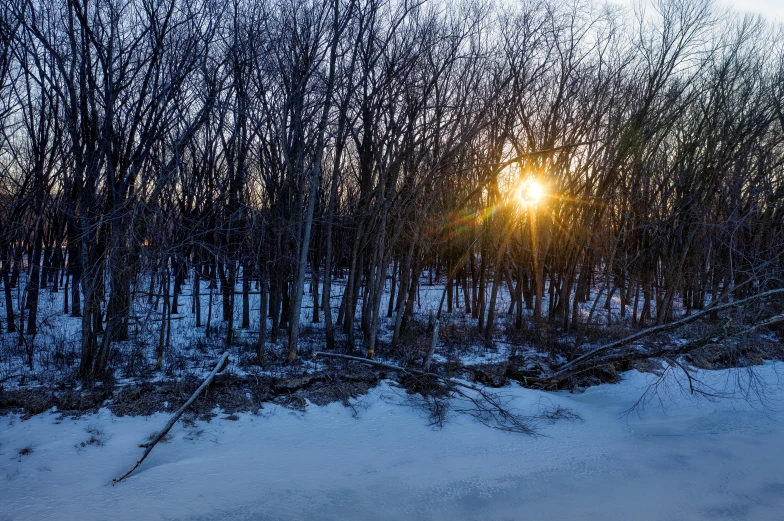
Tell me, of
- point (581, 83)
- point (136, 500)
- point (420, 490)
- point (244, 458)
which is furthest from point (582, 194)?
point (136, 500)

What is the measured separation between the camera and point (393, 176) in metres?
11.3

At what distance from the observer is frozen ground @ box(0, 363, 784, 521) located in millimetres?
6262

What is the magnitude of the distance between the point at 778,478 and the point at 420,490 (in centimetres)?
571

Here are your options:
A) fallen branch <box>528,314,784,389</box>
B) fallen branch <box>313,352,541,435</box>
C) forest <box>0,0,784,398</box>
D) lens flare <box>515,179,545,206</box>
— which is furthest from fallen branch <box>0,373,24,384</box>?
lens flare <box>515,179,545,206</box>

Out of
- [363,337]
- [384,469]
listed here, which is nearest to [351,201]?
[363,337]

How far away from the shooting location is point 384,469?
7406 millimetres

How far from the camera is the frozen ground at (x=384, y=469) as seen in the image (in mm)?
6262

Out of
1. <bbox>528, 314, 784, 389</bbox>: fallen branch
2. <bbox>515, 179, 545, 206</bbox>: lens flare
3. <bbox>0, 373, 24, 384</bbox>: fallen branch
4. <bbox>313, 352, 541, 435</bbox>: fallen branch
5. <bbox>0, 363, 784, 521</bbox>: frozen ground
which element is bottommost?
<bbox>0, 363, 784, 521</bbox>: frozen ground

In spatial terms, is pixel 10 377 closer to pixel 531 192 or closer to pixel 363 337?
pixel 363 337

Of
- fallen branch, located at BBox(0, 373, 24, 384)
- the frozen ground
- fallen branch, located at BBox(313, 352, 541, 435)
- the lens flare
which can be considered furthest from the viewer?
the lens flare

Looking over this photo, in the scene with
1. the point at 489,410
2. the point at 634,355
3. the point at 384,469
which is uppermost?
the point at 634,355

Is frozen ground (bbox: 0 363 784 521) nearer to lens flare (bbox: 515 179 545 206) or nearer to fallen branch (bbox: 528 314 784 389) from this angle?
fallen branch (bbox: 528 314 784 389)

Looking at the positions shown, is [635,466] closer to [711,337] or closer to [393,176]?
[711,337]

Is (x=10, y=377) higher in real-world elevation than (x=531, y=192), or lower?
lower
